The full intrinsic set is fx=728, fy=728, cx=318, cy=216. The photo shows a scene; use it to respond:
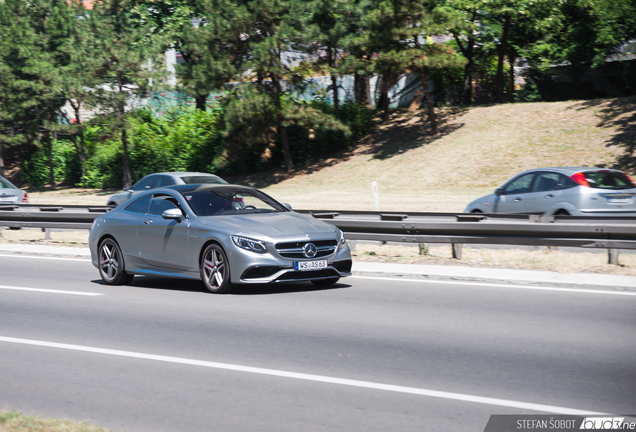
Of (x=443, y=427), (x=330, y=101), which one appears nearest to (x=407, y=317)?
(x=443, y=427)

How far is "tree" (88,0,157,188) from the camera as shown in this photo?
37.0 meters

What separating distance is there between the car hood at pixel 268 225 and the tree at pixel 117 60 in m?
29.1

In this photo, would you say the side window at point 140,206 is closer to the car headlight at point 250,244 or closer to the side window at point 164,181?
the car headlight at point 250,244

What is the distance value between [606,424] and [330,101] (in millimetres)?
39004

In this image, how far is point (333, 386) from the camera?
18.0ft

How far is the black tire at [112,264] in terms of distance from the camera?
434 inches

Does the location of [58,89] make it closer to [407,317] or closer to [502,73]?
[502,73]

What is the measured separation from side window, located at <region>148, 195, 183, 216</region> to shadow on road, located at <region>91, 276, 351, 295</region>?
113 cm

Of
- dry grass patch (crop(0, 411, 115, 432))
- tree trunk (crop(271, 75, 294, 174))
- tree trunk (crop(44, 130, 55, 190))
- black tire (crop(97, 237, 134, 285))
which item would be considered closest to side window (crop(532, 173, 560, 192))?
black tire (crop(97, 237, 134, 285))

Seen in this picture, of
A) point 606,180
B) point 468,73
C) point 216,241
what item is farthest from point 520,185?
point 468,73

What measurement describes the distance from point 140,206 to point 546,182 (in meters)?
8.34

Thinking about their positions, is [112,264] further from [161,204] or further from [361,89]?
[361,89]

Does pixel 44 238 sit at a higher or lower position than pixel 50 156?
lower

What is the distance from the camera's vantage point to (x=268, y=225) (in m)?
9.58
